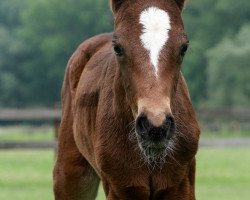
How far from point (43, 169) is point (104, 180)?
44.5 ft

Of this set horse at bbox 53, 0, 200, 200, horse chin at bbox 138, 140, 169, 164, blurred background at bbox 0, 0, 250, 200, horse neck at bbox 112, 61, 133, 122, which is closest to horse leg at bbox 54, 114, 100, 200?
horse at bbox 53, 0, 200, 200

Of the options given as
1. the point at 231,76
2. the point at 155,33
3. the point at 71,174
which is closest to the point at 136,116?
the point at 155,33

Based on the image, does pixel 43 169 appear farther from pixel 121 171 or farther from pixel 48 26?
pixel 48 26

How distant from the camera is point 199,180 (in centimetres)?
1700

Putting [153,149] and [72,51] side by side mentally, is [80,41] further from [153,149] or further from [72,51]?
[153,149]

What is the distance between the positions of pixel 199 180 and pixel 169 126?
11.4 metres

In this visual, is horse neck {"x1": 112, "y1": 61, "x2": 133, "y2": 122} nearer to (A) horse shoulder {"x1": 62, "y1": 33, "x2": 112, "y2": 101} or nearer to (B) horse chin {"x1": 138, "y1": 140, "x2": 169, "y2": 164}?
(B) horse chin {"x1": 138, "y1": 140, "x2": 169, "y2": 164}

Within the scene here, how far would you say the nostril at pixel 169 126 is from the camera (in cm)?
565

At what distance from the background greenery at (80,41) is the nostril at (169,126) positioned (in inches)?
2280

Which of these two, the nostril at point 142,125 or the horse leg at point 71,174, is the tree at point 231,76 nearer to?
the horse leg at point 71,174

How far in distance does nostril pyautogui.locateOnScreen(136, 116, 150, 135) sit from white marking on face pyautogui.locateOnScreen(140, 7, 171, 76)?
1.27 feet

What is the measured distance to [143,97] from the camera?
5.85 meters

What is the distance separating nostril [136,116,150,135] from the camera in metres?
5.66

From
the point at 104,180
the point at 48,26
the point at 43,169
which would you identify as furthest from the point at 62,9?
the point at 104,180
